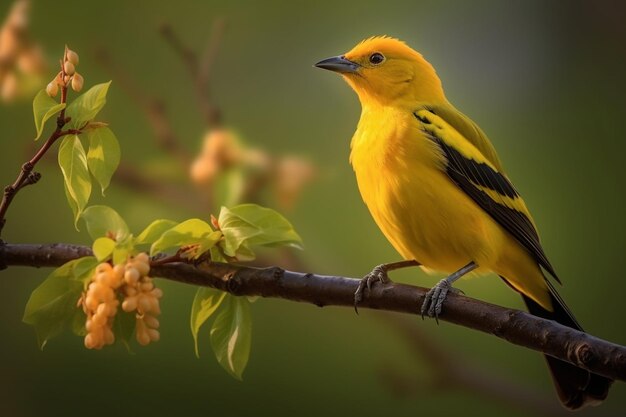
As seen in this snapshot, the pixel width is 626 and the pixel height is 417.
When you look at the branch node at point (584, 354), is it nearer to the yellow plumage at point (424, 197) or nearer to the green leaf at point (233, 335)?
the green leaf at point (233, 335)

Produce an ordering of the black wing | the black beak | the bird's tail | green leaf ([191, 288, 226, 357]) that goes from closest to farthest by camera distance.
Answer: green leaf ([191, 288, 226, 357]) < the bird's tail < the black wing < the black beak

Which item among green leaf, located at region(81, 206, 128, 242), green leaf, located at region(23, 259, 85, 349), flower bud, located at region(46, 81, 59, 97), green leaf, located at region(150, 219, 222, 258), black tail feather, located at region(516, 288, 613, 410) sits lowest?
black tail feather, located at region(516, 288, 613, 410)

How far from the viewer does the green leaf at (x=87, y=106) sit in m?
1.00

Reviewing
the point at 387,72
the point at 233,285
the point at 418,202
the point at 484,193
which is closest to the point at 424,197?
the point at 418,202

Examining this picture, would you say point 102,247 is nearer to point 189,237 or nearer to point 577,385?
point 189,237

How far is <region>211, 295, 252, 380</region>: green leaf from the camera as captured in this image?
43.1 inches

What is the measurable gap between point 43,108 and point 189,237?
0.23m

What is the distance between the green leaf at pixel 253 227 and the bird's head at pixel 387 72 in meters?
0.67

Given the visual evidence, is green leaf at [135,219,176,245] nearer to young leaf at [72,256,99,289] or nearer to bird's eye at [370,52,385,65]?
young leaf at [72,256,99,289]

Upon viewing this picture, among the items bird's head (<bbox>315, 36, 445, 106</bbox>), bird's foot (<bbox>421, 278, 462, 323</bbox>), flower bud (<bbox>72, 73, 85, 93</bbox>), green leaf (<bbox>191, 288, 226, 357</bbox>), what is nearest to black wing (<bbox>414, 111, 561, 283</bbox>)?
bird's head (<bbox>315, 36, 445, 106</bbox>)

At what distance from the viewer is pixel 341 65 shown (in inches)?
68.4

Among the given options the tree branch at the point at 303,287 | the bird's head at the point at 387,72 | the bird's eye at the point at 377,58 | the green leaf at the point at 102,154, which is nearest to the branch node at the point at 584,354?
the tree branch at the point at 303,287

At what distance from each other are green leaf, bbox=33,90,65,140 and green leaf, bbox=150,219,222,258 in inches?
7.3

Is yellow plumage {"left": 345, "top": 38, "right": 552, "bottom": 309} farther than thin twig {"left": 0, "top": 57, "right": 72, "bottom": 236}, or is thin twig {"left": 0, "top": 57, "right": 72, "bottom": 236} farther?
yellow plumage {"left": 345, "top": 38, "right": 552, "bottom": 309}
